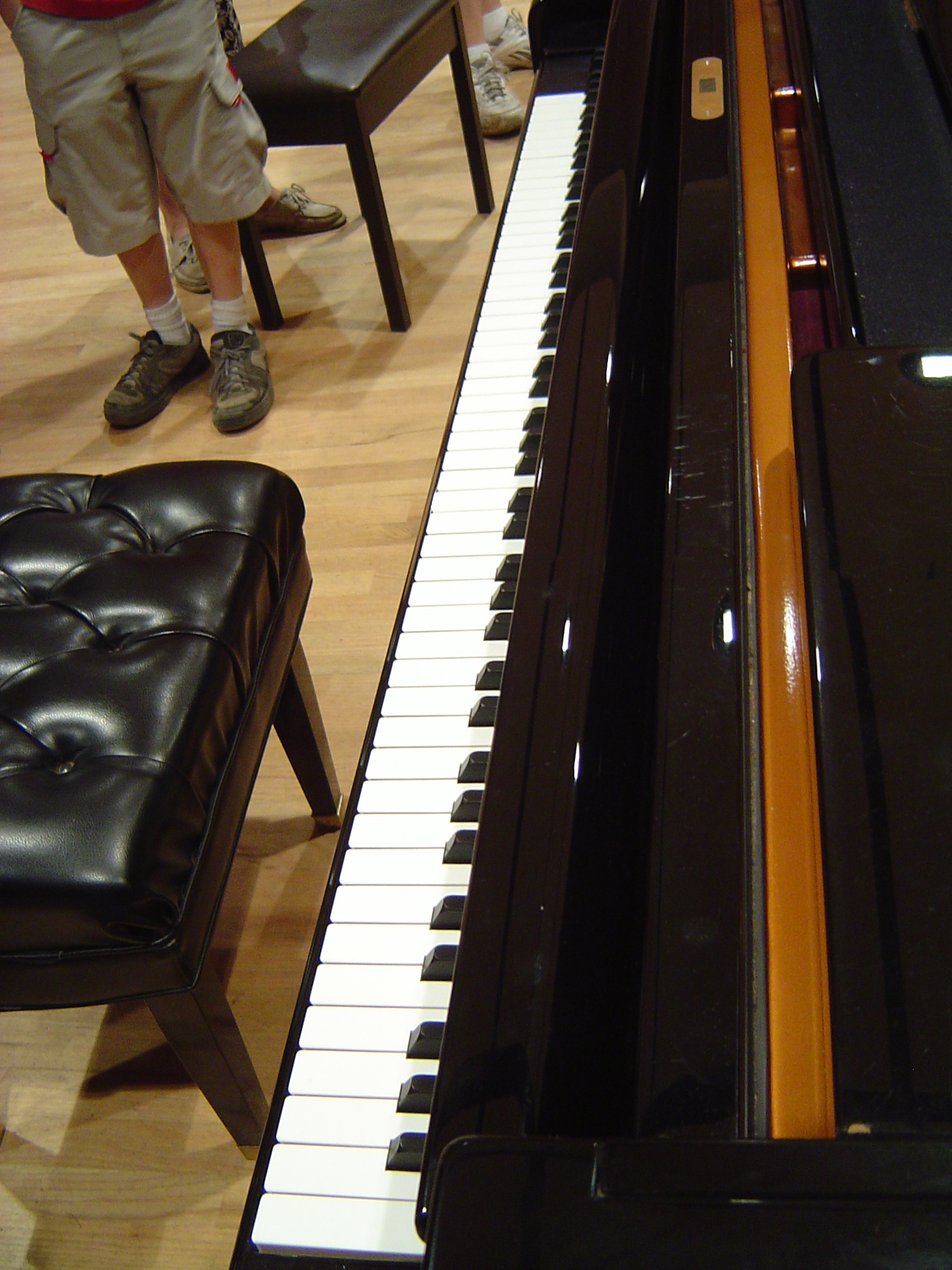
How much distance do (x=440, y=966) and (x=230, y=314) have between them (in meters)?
2.06

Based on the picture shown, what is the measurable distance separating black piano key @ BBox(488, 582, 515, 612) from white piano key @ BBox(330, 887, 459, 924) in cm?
30

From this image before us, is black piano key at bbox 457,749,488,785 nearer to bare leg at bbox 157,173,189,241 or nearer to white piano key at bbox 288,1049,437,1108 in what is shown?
A: white piano key at bbox 288,1049,437,1108

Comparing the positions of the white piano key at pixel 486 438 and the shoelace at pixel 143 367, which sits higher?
the white piano key at pixel 486 438

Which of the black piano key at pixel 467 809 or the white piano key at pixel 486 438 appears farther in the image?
the white piano key at pixel 486 438

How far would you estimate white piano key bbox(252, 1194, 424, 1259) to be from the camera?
2.18ft

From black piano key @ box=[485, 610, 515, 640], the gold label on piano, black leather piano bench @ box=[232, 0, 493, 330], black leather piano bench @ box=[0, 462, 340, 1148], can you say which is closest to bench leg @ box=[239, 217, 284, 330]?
black leather piano bench @ box=[232, 0, 493, 330]

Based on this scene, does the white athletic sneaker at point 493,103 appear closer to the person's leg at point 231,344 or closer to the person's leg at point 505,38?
the person's leg at point 505,38

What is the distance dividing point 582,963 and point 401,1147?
254 millimetres

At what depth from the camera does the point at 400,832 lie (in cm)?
86

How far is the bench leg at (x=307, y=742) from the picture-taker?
1.38m

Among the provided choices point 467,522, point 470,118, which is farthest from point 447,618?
point 470,118

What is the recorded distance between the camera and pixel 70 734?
101cm

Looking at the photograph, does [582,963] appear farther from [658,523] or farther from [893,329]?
[893,329]

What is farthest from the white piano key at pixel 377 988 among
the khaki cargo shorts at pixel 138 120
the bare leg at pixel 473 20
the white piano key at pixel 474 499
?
the bare leg at pixel 473 20
